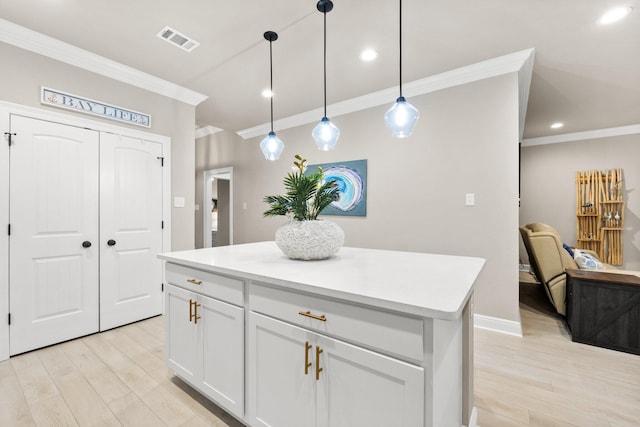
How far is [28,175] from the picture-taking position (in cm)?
231

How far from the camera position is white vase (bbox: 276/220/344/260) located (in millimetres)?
1522

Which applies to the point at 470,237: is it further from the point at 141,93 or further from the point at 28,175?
the point at 28,175

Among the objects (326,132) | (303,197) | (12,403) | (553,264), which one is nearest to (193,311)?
(303,197)

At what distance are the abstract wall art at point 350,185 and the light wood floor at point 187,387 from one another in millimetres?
1907

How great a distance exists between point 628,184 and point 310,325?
6.26m

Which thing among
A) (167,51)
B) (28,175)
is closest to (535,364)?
(167,51)

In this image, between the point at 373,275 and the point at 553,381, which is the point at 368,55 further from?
the point at 553,381

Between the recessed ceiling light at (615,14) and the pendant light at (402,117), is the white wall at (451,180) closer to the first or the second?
the recessed ceiling light at (615,14)

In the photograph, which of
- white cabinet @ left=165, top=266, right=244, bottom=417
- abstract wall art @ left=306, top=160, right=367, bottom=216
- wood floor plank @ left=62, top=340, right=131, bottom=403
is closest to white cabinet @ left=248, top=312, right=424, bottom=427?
white cabinet @ left=165, top=266, right=244, bottom=417

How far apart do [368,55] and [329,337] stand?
2.50 m

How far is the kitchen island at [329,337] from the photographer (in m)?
0.89

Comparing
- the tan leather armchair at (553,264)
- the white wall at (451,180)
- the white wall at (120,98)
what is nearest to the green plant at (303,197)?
the white wall at (451,180)

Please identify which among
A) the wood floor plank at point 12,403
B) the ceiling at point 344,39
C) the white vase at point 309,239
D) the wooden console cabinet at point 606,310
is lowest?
the wood floor plank at point 12,403

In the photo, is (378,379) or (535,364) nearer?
(378,379)
